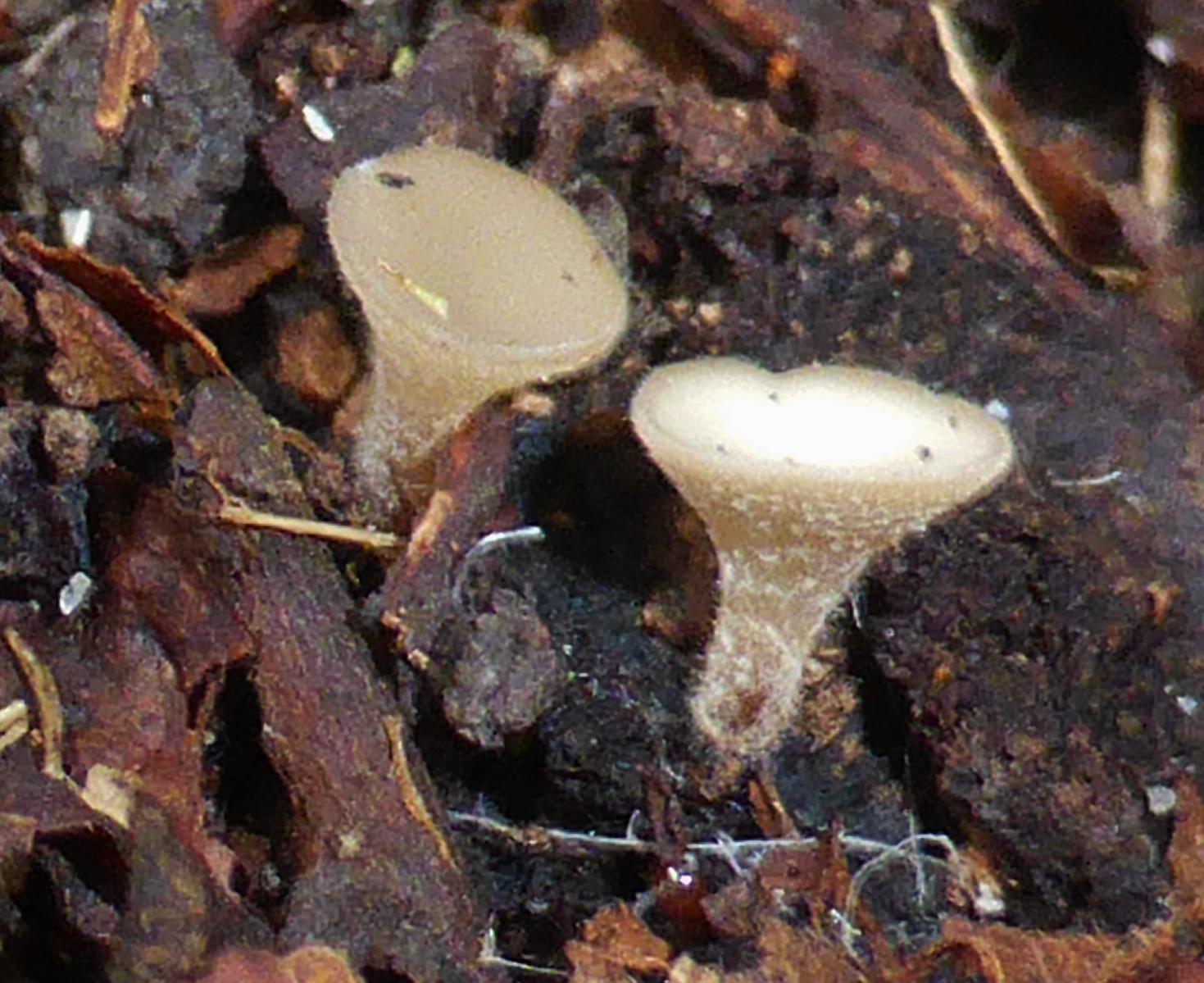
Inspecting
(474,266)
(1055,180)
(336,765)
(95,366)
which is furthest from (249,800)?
(1055,180)

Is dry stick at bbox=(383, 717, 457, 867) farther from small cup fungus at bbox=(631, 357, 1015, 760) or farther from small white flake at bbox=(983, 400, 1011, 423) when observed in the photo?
small white flake at bbox=(983, 400, 1011, 423)

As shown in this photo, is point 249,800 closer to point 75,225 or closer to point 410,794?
point 410,794

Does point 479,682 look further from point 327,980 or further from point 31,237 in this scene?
point 31,237

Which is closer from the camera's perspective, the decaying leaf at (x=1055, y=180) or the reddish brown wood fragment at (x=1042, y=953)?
the reddish brown wood fragment at (x=1042, y=953)

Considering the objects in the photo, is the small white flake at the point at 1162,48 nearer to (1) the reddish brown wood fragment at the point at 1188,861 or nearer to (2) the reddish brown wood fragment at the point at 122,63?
(1) the reddish brown wood fragment at the point at 1188,861

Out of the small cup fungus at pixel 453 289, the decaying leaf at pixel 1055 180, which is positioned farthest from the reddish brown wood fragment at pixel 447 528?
the decaying leaf at pixel 1055 180

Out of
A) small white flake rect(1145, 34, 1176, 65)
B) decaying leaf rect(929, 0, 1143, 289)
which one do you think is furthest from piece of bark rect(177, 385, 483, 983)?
small white flake rect(1145, 34, 1176, 65)
